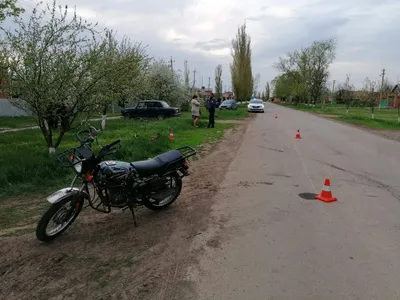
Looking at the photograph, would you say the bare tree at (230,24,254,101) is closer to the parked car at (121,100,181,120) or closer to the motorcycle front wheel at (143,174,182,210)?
the parked car at (121,100,181,120)

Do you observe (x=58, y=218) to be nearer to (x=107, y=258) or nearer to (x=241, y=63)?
(x=107, y=258)

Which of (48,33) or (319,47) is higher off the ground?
(319,47)

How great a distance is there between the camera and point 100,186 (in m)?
4.51

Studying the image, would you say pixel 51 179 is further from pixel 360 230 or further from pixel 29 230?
pixel 360 230

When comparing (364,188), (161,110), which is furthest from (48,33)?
(161,110)

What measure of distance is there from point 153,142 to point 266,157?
372 cm

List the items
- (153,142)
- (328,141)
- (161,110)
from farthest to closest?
1. (161,110)
2. (328,141)
3. (153,142)

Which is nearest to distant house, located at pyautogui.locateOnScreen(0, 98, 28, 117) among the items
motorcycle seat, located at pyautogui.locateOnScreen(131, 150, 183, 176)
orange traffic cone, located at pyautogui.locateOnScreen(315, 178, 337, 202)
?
motorcycle seat, located at pyautogui.locateOnScreen(131, 150, 183, 176)

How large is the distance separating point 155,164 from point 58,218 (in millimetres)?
1553

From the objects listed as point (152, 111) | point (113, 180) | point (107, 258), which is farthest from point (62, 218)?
point (152, 111)

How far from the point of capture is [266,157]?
1049 cm

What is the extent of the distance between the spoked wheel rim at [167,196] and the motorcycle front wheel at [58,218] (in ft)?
3.86

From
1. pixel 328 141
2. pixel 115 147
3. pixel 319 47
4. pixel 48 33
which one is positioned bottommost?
pixel 328 141

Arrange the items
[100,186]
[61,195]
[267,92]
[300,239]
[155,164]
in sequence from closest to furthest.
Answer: [61,195] < [300,239] < [100,186] < [155,164] < [267,92]
